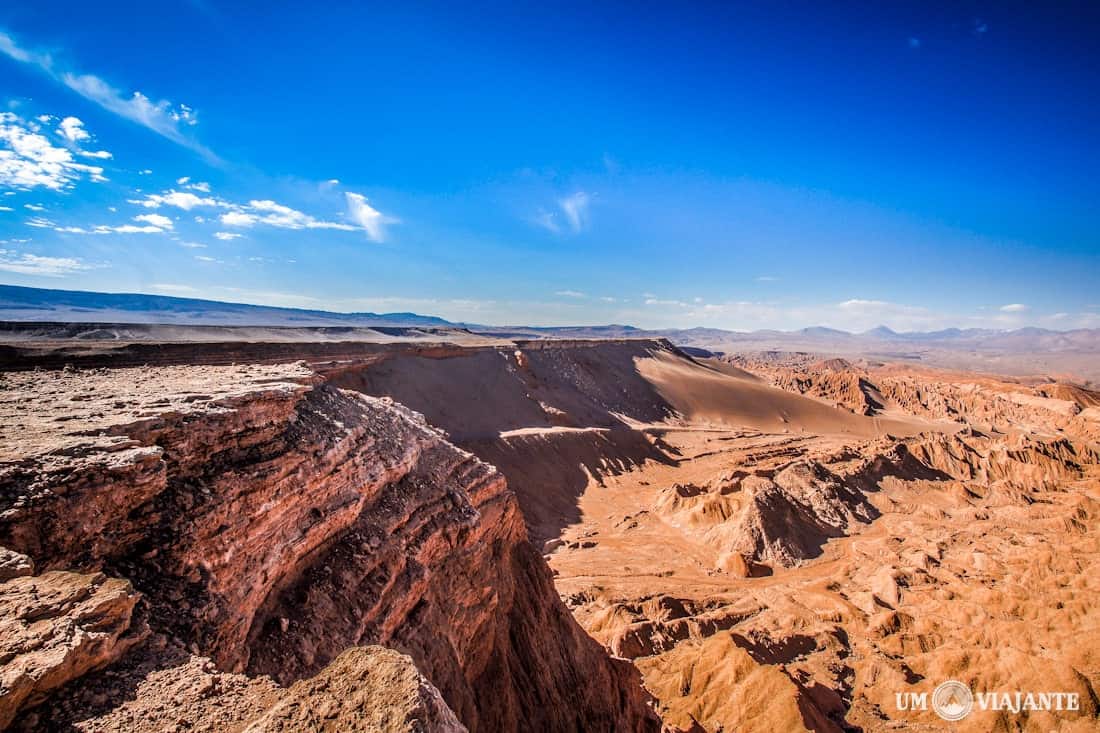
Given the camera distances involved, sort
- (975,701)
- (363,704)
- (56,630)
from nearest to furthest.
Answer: (363,704) → (56,630) → (975,701)

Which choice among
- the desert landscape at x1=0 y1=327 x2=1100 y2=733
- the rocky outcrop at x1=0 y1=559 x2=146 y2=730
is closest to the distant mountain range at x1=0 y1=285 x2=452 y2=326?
the desert landscape at x1=0 y1=327 x2=1100 y2=733

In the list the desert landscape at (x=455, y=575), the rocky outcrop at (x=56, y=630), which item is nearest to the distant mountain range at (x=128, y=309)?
the desert landscape at (x=455, y=575)

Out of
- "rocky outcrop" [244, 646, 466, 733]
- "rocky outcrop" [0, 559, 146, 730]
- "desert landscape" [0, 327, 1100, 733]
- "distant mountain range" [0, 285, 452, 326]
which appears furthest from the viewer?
"distant mountain range" [0, 285, 452, 326]

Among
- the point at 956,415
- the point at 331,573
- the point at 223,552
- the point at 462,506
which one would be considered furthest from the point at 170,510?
the point at 956,415

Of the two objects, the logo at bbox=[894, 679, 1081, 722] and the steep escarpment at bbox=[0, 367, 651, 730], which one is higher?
the steep escarpment at bbox=[0, 367, 651, 730]

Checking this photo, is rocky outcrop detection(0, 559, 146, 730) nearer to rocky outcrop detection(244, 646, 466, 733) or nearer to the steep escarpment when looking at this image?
the steep escarpment

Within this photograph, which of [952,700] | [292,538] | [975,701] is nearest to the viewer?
[292,538]

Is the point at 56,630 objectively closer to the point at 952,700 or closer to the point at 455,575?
the point at 455,575

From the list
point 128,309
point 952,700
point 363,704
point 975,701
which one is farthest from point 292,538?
point 128,309
